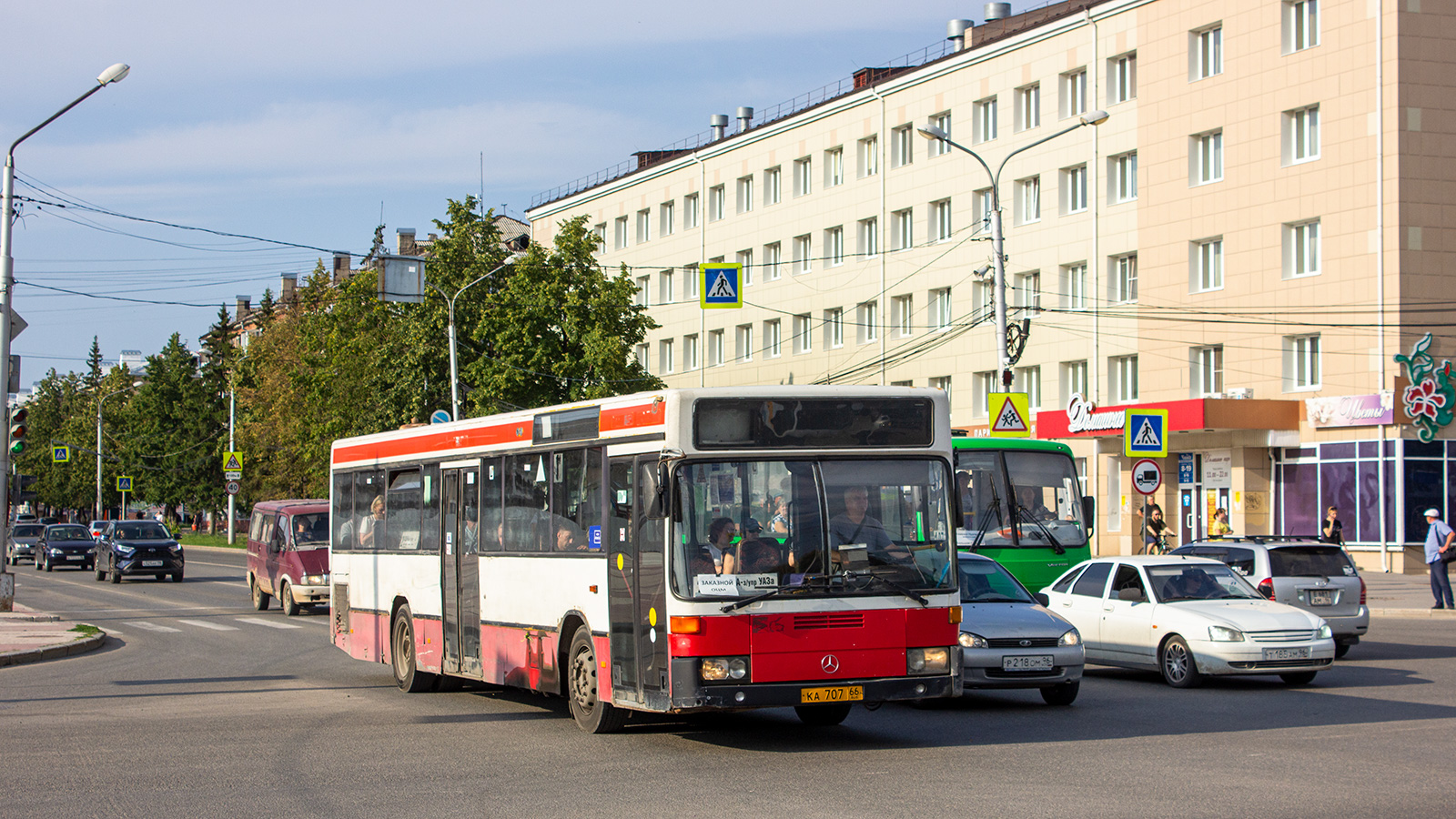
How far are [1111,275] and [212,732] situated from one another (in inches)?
1614

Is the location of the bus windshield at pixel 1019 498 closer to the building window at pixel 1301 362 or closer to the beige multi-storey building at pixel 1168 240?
the beige multi-storey building at pixel 1168 240

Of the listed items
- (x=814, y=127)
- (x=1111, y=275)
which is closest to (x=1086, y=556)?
(x=1111, y=275)

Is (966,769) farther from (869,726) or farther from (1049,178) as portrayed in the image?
(1049,178)

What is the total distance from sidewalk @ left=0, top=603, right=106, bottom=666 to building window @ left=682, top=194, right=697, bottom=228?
150 feet

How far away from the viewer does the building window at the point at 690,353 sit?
2808 inches

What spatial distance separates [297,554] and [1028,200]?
31592 millimetres

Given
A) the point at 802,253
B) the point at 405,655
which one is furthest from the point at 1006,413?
the point at 802,253

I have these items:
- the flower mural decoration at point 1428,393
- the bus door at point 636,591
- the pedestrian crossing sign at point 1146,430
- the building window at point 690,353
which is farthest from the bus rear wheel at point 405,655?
the building window at point 690,353

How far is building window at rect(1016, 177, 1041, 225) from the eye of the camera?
171 feet

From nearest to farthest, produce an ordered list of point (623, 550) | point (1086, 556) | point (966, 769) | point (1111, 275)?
1. point (966, 769)
2. point (623, 550)
3. point (1086, 556)
4. point (1111, 275)

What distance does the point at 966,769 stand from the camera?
396 inches

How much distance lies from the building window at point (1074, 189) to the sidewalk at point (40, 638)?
1373 inches

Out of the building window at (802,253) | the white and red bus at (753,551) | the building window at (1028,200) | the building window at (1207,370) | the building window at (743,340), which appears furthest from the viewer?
the building window at (743,340)

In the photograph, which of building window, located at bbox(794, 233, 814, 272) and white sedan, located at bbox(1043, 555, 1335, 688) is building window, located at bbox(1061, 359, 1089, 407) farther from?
white sedan, located at bbox(1043, 555, 1335, 688)
